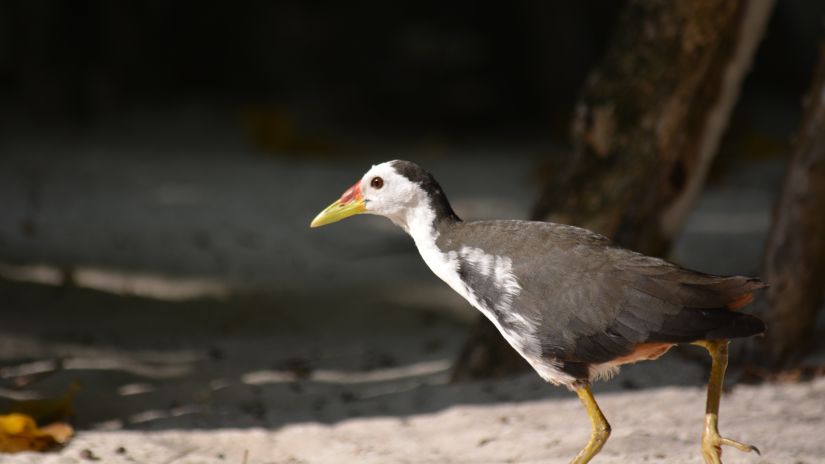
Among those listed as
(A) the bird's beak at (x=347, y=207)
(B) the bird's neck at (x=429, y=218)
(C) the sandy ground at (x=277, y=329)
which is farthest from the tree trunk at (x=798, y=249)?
(A) the bird's beak at (x=347, y=207)

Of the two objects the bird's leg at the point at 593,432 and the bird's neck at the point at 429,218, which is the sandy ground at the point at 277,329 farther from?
the bird's neck at the point at 429,218

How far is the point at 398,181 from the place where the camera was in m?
3.13

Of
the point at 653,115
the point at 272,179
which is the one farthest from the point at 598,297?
the point at 272,179

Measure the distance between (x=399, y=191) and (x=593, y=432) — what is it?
92 cm

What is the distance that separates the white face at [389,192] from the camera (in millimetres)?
3129

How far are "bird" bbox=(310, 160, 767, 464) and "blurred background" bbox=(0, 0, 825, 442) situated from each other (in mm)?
1320

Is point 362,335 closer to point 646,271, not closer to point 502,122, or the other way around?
point 646,271

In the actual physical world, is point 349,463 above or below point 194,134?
below

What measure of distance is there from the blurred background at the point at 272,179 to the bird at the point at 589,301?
1320 mm

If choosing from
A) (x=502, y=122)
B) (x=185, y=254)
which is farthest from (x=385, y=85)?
(x=185, y=254)

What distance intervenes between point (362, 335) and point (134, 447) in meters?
2.25

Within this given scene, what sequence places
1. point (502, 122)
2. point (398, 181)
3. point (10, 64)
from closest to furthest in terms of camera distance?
point (398, 181) → point (10, 64) → point (502, 122)

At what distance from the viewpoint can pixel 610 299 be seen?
→ 9.34 ft

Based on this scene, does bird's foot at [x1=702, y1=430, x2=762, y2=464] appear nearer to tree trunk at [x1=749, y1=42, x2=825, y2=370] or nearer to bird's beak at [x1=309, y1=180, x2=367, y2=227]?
bird's beak at [x1=309, y1=180, x2=367, y2=227]
